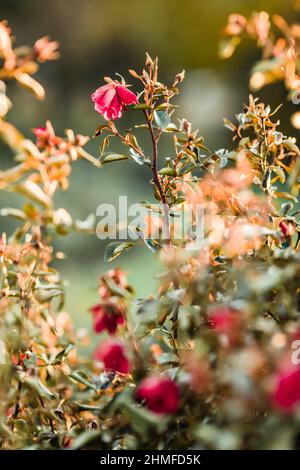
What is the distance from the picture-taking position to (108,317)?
84cm

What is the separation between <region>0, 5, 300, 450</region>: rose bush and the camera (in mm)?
628

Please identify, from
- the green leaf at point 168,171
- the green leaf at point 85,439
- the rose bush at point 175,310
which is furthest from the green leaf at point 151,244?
the green leaf at point 85,439

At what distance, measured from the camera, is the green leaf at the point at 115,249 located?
3.10ft

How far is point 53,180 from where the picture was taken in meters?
0.87

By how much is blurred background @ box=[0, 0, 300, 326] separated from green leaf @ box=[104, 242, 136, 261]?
2.61 m

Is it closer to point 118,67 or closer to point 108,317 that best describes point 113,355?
point 108,317

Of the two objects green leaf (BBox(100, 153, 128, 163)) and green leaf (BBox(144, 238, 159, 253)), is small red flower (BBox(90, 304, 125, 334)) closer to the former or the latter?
green leaf (BBox(144, 238, 159, 253))

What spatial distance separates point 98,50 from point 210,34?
88 centimetres

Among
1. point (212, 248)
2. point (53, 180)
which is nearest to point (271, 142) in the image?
point (212, 248)

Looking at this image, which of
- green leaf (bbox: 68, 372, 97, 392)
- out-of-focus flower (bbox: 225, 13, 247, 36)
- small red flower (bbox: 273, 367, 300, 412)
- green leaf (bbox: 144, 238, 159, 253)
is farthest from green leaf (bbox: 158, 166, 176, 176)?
small red flower (bbox: 273, 367, 300, 412)

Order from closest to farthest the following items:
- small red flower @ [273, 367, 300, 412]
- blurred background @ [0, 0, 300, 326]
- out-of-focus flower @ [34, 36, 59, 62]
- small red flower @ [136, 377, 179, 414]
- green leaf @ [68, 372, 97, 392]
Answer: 1. small red flower @ [273, 367, 300, 412]
2. small red flower @ [136, 377, 179, 414]
3. out-of-focus flower @ [34, 36, 59, 62]
4. green leaf @ [68, 372, 97, 392]
5. blurred background @ [0, 0, 300, 326]

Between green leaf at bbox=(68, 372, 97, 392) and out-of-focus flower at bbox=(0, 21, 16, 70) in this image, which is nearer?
out-of-focus flower at bbox=(0, 21, 16, 70)

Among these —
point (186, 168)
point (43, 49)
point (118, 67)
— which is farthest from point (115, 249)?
point (118, 67)

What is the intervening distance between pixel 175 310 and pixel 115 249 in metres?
0.16
